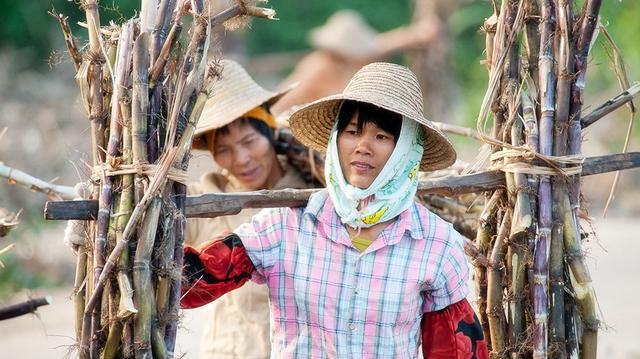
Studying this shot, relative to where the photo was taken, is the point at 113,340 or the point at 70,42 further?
the point at 70,42

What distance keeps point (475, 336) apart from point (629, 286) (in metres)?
5.31

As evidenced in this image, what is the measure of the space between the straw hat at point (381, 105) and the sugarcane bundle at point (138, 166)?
38 centimetres

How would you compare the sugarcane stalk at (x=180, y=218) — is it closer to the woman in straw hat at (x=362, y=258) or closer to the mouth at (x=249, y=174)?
the woman in straw hat at (x=362, y=258)

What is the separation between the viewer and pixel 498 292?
126 inches

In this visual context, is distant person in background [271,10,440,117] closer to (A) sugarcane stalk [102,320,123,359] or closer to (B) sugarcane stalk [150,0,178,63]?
(B) sugarcane stalk [150,0,178,63]

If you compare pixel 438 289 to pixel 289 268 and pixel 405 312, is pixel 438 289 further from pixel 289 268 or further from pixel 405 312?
pixel 289 268

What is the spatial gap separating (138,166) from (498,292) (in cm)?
125

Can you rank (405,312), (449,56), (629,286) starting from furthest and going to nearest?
(449,56), (629,286), (405,312)

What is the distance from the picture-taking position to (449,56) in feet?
40.1

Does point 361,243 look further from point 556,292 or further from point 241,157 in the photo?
point 241,157

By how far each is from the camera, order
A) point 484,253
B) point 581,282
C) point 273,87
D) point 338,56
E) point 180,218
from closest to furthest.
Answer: point 180,218 → point 581,282 → point 484,253 → point 338,56 → point 273,87

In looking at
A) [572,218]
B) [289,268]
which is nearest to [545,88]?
[572,218]

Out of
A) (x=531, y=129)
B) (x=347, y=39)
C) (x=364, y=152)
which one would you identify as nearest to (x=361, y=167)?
(x=364, y=152)

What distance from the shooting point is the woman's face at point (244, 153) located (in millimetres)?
3871
